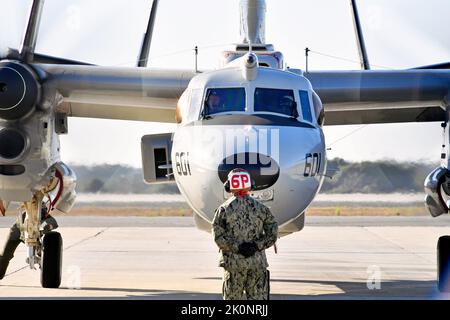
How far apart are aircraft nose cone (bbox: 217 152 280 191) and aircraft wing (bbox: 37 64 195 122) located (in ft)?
15.4

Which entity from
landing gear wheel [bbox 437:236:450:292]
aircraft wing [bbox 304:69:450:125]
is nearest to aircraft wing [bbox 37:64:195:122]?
aircraft wing [bbox 304:69:450:125]

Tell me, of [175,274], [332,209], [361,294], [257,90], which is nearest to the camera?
[257,90]

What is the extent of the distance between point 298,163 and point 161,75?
4.67 meters

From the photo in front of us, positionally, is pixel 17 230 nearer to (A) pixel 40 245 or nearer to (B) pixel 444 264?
(A) pixel 40 245

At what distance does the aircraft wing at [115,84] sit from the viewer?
16.1 m

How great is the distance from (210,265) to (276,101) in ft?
23.3

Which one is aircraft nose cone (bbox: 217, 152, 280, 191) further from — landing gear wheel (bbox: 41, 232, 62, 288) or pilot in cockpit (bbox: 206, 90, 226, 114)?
landing gear wheel (bbox: 41, 232, 62, 288)

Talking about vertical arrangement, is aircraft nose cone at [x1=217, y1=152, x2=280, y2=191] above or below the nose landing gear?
above

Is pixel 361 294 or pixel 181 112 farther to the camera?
pixel 361 294

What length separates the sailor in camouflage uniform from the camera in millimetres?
10359

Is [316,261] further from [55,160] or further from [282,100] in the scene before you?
[282,100]

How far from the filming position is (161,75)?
1653cm

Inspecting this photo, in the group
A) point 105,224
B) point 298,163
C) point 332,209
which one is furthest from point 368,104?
point 332,209

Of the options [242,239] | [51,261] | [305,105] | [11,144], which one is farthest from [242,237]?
[51,261]
